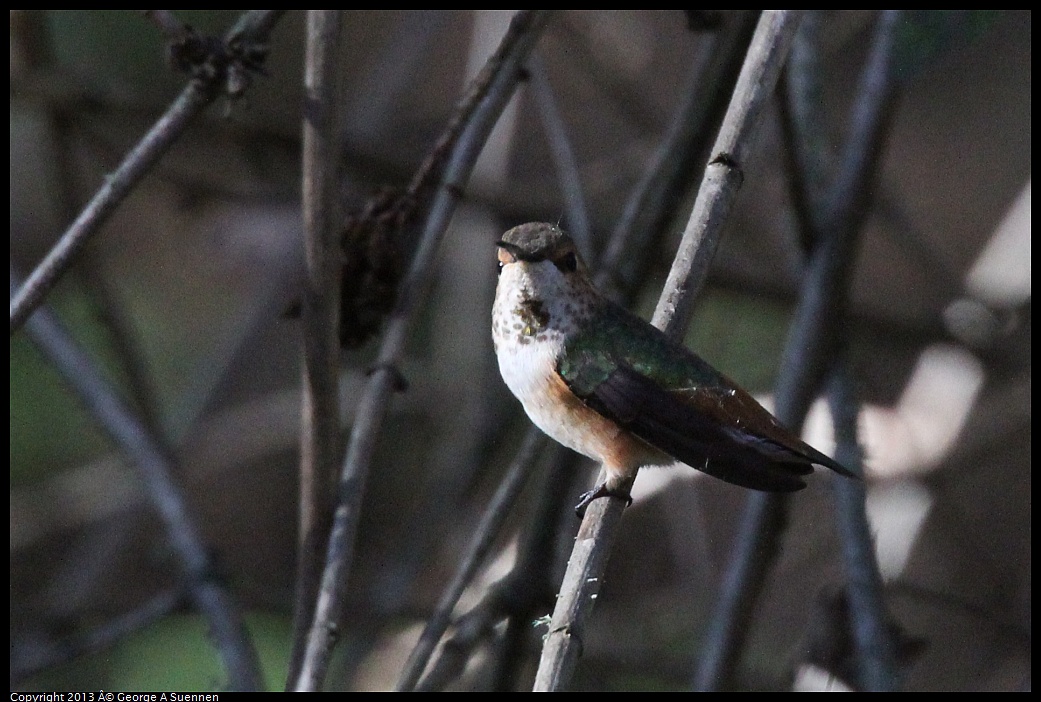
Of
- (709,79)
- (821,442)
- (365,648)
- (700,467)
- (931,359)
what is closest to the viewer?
(700,467)

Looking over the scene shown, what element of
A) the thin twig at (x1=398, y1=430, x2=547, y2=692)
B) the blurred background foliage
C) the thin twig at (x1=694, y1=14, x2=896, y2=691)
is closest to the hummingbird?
the thin twig at (x1=398, y1=430, x2=547, y2=692)

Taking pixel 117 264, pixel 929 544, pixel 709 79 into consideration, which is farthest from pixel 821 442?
pixel 117 264

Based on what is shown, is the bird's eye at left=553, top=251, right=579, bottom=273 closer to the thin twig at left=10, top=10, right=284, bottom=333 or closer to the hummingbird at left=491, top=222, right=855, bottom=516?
the hummingbird at left=491, top=222, right=855, bottom=516

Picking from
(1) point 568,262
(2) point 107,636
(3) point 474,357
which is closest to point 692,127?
(1) point 568,262

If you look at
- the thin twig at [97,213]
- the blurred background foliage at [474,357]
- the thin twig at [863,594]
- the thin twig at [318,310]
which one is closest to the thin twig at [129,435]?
the blurred background foliage at [474,357]

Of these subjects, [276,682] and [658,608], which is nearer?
[276,682]

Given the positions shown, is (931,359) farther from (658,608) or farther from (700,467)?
(700,467)
